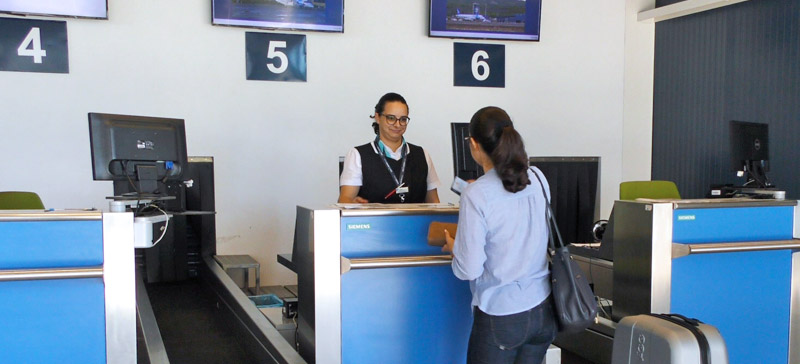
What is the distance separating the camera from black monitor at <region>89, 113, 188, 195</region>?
8.89 feet

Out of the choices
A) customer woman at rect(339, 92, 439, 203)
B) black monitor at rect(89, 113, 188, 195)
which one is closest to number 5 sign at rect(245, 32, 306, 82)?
customer woman at rect(339, 92, 439, 203)

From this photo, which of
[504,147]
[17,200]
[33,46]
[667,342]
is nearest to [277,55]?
[33,46]

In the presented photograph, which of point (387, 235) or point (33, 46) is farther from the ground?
point (33, 46)

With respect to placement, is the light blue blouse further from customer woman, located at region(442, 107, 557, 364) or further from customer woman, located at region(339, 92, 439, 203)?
customer woman, located at region(339, 92, 439, 203)

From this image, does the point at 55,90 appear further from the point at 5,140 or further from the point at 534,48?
the point at 534,48

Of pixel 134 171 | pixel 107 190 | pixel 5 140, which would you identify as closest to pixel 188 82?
pixel 107 190

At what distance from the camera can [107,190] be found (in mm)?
5145

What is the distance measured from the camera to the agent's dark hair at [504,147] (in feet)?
6.48

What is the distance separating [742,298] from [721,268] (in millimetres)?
204

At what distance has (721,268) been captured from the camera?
3.06 meters

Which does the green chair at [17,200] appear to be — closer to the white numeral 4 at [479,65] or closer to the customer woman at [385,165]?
the customer woman at [385,165]

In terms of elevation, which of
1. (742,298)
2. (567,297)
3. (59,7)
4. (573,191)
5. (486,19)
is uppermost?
(486,19)

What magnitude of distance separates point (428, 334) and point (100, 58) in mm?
3811

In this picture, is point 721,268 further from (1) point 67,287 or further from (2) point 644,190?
(1) point 67,287
